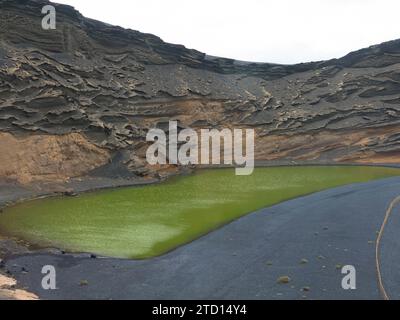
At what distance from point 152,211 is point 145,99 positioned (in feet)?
80.1

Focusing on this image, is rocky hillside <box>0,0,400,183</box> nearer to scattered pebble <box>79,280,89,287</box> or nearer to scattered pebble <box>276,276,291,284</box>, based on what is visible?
scattered pebble <box>79,280,89,287</box>

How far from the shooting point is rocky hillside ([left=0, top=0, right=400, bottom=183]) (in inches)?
1497

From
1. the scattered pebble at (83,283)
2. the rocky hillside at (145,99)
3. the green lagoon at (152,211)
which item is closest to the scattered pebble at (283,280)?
the green lagoon at (152,211)

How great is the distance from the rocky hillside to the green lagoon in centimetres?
701

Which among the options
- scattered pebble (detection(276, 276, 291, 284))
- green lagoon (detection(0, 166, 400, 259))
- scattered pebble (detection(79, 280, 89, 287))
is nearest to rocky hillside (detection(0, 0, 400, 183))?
green lagoon (detection(0, 166, 400, 259))

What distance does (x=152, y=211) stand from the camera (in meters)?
26.1

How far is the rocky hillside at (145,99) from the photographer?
125 ft

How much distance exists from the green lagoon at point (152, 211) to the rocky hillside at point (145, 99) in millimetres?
7012

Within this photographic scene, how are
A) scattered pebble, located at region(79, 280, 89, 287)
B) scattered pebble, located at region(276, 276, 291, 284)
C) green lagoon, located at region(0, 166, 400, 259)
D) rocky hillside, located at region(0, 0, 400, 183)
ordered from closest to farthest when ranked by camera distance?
scattered pebble, located at region(276, 276, 291, 284) < scattered pebble, located at region(79, 280, 89, 287) < green lagoon, located at region(0, 166, 400, 259) < rocky hillside, located at region(0, 0, 400, 183)

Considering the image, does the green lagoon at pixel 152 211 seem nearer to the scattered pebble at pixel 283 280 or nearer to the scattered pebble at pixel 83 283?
the scattered pebble at pixel 83 283
